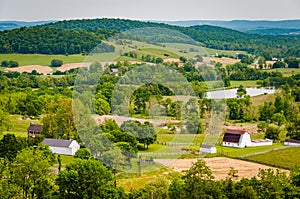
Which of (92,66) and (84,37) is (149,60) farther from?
(84,37)

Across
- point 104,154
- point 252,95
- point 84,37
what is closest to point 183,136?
point 104,154

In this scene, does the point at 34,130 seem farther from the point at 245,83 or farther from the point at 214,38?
the point at 214,38

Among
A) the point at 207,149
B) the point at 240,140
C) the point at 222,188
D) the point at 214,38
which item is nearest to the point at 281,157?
the point at 240,140

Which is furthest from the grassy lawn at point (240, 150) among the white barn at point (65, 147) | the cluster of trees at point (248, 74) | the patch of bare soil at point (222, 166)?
the cluster of trees at point (248, 74)

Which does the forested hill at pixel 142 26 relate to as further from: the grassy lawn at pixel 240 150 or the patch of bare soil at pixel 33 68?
the grassy lawn at pixel 240 150

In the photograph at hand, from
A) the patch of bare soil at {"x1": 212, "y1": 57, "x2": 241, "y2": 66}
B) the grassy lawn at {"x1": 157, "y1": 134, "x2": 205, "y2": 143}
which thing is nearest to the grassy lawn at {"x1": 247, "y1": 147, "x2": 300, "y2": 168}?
the grassy lawn at {"x1": 157, "y1": 134, "x2": 205, "y2": 143}

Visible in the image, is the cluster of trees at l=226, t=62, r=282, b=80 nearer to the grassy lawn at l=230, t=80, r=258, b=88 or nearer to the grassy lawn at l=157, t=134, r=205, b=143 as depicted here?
the grassy lawn at l=230, t=80, r=258, b=88

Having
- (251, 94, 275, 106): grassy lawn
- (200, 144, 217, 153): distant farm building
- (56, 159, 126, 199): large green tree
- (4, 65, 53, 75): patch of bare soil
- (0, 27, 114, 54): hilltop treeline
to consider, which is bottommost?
(200, 144, 217, 153): distant farm building
